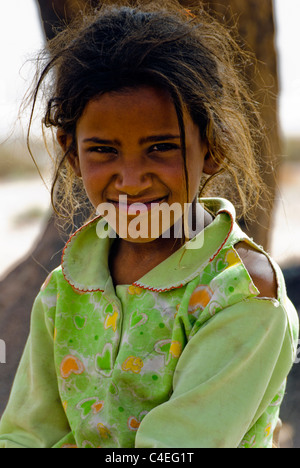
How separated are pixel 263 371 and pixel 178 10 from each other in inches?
41.2

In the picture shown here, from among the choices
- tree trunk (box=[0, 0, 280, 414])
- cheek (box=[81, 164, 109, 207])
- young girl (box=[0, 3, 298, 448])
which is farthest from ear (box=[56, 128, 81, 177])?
tree trunk (box=[0, 0, 280, 414])

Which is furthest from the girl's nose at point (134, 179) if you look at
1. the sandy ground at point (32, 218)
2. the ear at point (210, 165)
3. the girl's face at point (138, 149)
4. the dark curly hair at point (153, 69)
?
the sandy ground at point (32, 218)

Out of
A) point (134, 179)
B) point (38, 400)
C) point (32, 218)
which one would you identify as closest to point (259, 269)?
point (134, 179)

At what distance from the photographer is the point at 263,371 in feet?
4.91

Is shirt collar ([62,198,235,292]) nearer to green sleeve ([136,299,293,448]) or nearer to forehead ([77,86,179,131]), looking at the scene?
green sleeve ([136,299,293,448])

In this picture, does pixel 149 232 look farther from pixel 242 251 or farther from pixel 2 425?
pixel 2 425

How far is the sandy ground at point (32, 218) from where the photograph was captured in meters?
5.79

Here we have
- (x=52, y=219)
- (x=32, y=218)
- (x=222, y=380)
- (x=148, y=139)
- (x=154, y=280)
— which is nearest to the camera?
(x=222, y=380)

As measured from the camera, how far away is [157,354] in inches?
63.5

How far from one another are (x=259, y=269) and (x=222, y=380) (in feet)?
0.95

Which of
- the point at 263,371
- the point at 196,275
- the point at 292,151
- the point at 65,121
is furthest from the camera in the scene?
the point at 292,151

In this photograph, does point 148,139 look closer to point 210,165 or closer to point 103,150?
point 103,150

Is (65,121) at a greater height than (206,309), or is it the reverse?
(65,121)
